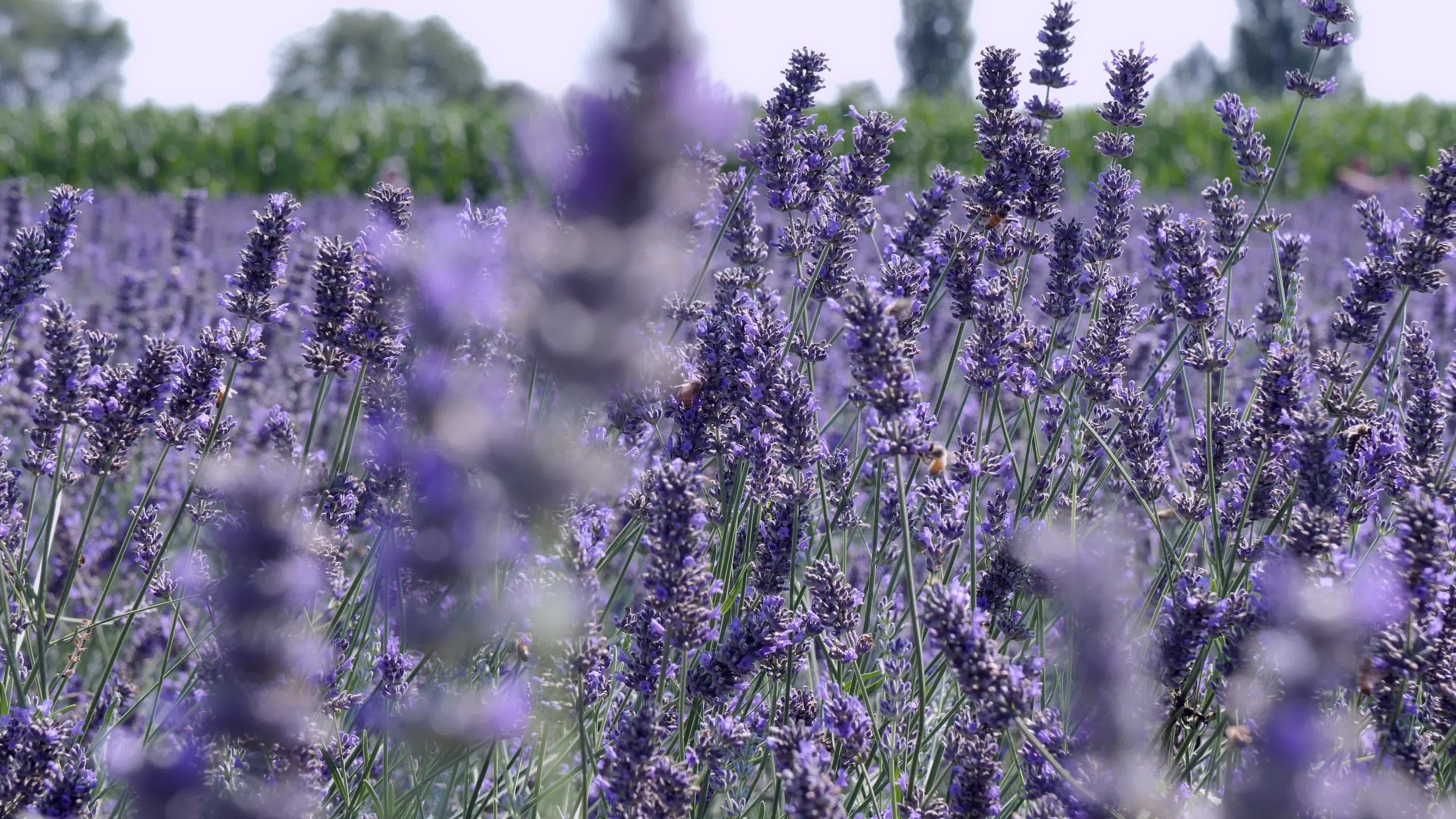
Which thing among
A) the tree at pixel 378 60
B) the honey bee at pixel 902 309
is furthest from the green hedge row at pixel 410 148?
the tree at pixel 378 60

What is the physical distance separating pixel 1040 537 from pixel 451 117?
18151mm

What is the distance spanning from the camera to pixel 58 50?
63.0m

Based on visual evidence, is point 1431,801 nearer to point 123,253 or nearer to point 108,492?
point 108,492

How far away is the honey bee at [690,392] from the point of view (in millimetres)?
1927

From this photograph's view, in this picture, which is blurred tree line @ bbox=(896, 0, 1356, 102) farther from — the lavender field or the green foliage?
the lavender field

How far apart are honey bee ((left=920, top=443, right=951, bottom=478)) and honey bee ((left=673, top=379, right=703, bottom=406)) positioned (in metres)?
0.39

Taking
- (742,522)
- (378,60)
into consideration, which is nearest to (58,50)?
(378,60)

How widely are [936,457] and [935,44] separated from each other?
180 feet

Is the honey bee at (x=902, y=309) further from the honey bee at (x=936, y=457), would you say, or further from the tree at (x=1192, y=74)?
the tree at (x=1192, y=74)

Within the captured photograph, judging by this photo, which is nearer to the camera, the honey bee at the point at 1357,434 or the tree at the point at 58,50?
the honey bee at the point at 1357,434

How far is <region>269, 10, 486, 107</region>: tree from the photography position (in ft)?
204

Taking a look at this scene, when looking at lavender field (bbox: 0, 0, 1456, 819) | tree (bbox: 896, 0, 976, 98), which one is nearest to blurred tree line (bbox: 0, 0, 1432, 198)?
lavender field (bbox: 0, 0, 1456, 819)

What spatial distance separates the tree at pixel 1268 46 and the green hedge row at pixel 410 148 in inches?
1450

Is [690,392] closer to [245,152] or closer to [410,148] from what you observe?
[410,148]
